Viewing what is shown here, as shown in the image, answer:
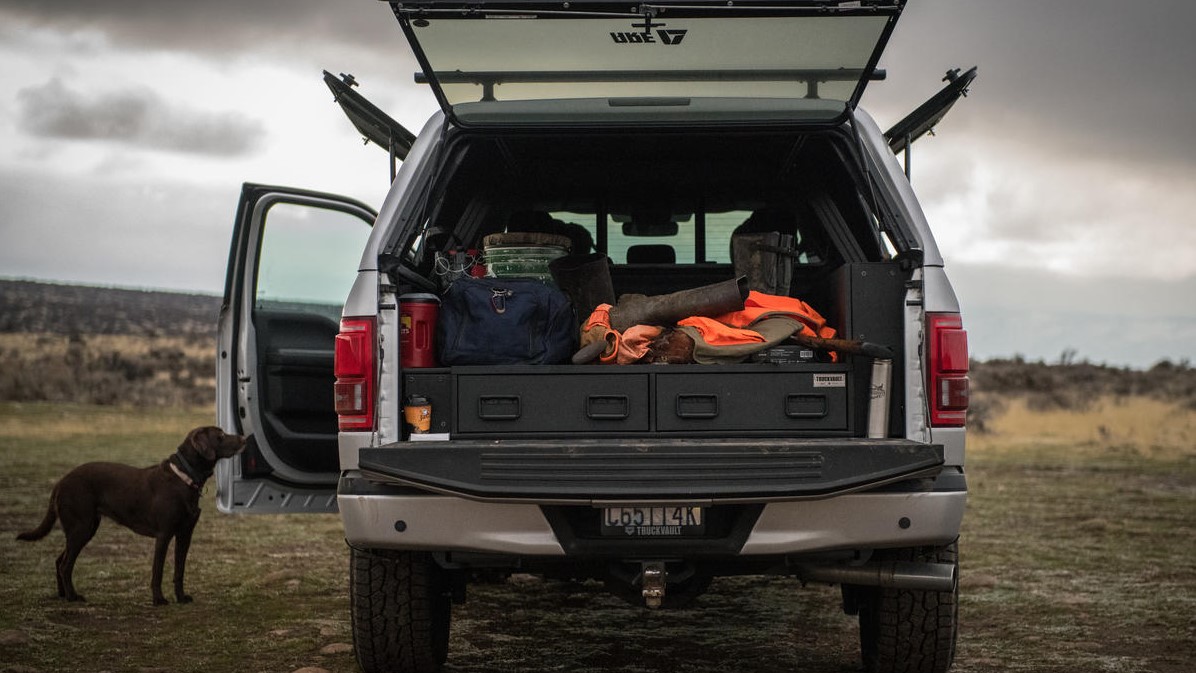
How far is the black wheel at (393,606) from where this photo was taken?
15.4ft

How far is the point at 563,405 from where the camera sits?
4.46 meters

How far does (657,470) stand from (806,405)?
0.71 meters

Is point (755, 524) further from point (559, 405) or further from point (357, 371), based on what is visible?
point (357, 371)

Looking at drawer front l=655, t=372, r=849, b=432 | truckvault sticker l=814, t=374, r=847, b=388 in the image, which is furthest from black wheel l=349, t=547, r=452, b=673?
truckvault sticker l=814, t=374, r=847, b=388

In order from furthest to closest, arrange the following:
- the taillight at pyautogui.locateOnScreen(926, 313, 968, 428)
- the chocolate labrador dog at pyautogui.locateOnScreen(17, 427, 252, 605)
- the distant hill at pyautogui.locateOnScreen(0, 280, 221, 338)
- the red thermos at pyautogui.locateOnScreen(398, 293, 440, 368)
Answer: the distant hill at pyautogui.locateOnScreen(0, 280, 221, 338)
the chocolate labrador dog at pyautogui.locateOnScreen(17, 427, 252, 605)
the red thermos at pyautogui.locateOnScreen(398, 293, 440, 368)
the taillight at pyautogui.locateOnScreen(926, 313, 968, 428)

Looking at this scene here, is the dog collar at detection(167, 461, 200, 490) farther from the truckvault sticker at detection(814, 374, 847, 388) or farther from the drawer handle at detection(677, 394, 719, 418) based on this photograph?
the truckvault sticker at detection(814, 374, 847, 388)

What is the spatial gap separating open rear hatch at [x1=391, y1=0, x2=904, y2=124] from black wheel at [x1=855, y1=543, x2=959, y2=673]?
5.83 ft

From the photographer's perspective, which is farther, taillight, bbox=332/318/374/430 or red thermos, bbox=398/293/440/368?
red thermos, bbox=398/293/440/368

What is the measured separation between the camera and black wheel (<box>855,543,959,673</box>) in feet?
14.9

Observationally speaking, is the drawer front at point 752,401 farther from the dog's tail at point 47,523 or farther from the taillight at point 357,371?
the dog's tail at point 47,523

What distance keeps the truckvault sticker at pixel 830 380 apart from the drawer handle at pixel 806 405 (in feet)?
0.13

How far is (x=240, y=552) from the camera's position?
8492 millimetres

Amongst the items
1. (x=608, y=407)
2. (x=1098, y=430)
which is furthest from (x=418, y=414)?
(x=1098, y=430)

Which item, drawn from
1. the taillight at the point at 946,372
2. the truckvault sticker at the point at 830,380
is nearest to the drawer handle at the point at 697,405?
the truckvault sticker at the point at 830,380
